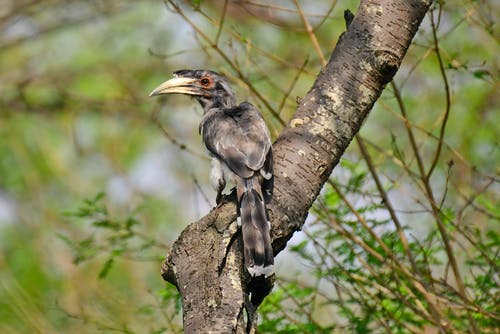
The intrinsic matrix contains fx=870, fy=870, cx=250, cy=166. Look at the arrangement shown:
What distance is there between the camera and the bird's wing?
15.8 feet

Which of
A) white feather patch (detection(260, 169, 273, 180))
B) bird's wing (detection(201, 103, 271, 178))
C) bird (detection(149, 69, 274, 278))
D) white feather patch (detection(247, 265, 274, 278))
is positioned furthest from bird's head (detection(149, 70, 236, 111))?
white feather patch (detection(247, 265, 274, 278))

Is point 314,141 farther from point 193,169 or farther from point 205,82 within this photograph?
point 193,169

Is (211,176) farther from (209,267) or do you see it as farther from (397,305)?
(209,267)

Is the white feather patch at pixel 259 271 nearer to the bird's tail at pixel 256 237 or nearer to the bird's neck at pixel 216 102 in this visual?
the bird's tail at pixel 256 237

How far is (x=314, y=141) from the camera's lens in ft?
12.8

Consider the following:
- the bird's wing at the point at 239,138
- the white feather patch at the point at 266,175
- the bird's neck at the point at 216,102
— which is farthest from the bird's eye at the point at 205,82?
the white feather patch at the point at 266,175

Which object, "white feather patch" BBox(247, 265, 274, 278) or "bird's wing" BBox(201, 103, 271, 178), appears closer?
"white feather patch" BBox(247, 265, 274, 278)

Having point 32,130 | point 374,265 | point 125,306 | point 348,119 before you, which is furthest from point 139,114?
point 348,119

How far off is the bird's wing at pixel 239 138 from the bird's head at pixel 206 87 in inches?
20.3

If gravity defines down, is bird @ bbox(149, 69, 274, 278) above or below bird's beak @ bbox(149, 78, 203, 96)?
below

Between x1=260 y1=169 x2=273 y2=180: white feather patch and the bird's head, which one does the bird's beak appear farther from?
x1=260 y1=169 x2=273 y2=180: white feather patch

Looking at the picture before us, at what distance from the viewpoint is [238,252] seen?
11.7 ft

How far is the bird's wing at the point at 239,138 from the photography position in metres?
4.82

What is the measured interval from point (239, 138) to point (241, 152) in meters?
0.19
